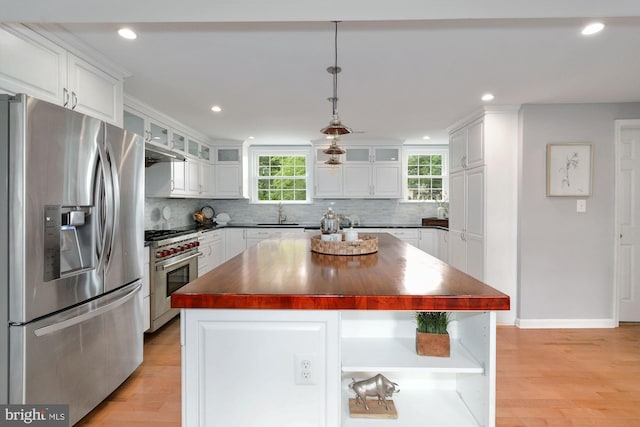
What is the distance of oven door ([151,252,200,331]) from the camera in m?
3.09

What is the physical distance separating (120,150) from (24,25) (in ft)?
2.51

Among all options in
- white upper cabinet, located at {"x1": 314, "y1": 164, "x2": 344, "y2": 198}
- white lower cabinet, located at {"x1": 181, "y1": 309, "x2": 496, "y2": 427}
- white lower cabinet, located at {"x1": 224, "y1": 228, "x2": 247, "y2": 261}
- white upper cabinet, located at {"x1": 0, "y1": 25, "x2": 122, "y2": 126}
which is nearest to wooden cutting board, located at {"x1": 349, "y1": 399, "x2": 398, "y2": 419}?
→ white lower cabinet, located at {"x1": 181, "y1": 309, "x2": 496, "y2": 427}

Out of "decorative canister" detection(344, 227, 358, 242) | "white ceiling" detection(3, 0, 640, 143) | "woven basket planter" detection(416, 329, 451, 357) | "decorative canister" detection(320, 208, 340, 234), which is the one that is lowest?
"woven basket planter" detection(416, 329, 451, 357)

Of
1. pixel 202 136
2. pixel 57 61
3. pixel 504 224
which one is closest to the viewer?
pixel 57 61

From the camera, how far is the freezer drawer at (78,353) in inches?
59.8

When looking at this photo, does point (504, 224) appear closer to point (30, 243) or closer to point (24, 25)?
point (30, 243)

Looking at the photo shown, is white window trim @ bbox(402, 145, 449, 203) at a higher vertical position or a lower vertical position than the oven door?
higher

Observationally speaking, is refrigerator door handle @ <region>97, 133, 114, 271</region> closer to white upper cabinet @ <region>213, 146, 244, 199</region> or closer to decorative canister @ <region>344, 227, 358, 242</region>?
decorative canister @ <region>344, 227, 358, 242</region>

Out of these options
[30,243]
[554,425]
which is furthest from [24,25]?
[554,425]

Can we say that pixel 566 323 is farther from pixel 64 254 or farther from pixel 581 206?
pixel 64 254

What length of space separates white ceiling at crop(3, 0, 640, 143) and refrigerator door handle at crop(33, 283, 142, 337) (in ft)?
4.86

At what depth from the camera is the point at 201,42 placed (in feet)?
6.97

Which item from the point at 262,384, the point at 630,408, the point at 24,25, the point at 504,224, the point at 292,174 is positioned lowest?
the point at 630,408
